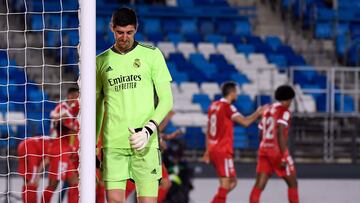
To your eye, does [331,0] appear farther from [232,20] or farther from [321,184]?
[321,184]

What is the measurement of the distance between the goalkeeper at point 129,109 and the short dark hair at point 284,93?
4.17 metres

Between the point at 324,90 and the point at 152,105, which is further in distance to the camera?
the point at 324,90

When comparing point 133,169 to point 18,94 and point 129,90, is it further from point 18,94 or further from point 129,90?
point 18,94

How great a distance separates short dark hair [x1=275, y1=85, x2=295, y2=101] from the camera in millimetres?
10367

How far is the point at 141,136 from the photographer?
601 centimetres

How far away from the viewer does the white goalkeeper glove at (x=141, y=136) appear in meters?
6.00

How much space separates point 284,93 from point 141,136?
4.69 meters

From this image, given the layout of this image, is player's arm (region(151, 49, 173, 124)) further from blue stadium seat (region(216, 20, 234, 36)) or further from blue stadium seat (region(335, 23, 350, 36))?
blue stadium seat (region(335, 23, 350, 36))

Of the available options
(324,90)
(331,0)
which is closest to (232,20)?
(331,0)

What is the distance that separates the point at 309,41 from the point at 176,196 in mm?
8873

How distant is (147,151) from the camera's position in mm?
6285

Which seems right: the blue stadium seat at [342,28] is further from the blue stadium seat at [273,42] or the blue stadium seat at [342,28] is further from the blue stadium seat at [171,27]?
the blue stadium seat at [171,27]

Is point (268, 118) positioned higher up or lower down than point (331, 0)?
lower down

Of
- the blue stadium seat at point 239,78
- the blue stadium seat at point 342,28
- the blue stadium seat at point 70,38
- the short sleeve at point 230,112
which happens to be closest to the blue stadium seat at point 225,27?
the blue stadium seat at point 239,78
